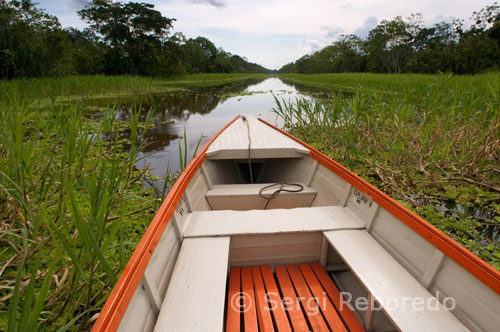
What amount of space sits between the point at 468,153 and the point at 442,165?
1.05 ft

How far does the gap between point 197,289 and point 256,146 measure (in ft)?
6.18

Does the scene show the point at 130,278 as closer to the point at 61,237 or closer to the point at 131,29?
the point at 61,237

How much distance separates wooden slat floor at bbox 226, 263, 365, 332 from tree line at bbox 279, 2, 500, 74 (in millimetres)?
27595

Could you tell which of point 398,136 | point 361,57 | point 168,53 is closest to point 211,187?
point 398,136

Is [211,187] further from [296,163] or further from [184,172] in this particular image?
[296,163]

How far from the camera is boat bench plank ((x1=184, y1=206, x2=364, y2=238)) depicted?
1751mm

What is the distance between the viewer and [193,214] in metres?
2.01

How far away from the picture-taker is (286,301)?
1524 millimetres

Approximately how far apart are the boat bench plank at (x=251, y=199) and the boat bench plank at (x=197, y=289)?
0.88 meters

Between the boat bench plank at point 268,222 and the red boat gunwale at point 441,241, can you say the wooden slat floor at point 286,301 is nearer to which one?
the boat bench plank at point 268,222

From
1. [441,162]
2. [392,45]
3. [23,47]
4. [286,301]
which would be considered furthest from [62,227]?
[392,45]

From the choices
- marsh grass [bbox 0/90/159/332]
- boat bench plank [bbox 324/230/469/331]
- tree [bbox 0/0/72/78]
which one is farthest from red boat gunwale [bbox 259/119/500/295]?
tree [bbox 0/0/72/78]

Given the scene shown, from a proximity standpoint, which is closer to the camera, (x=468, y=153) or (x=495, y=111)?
(x=495, y=111)

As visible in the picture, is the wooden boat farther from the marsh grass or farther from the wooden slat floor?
the marsh grass
